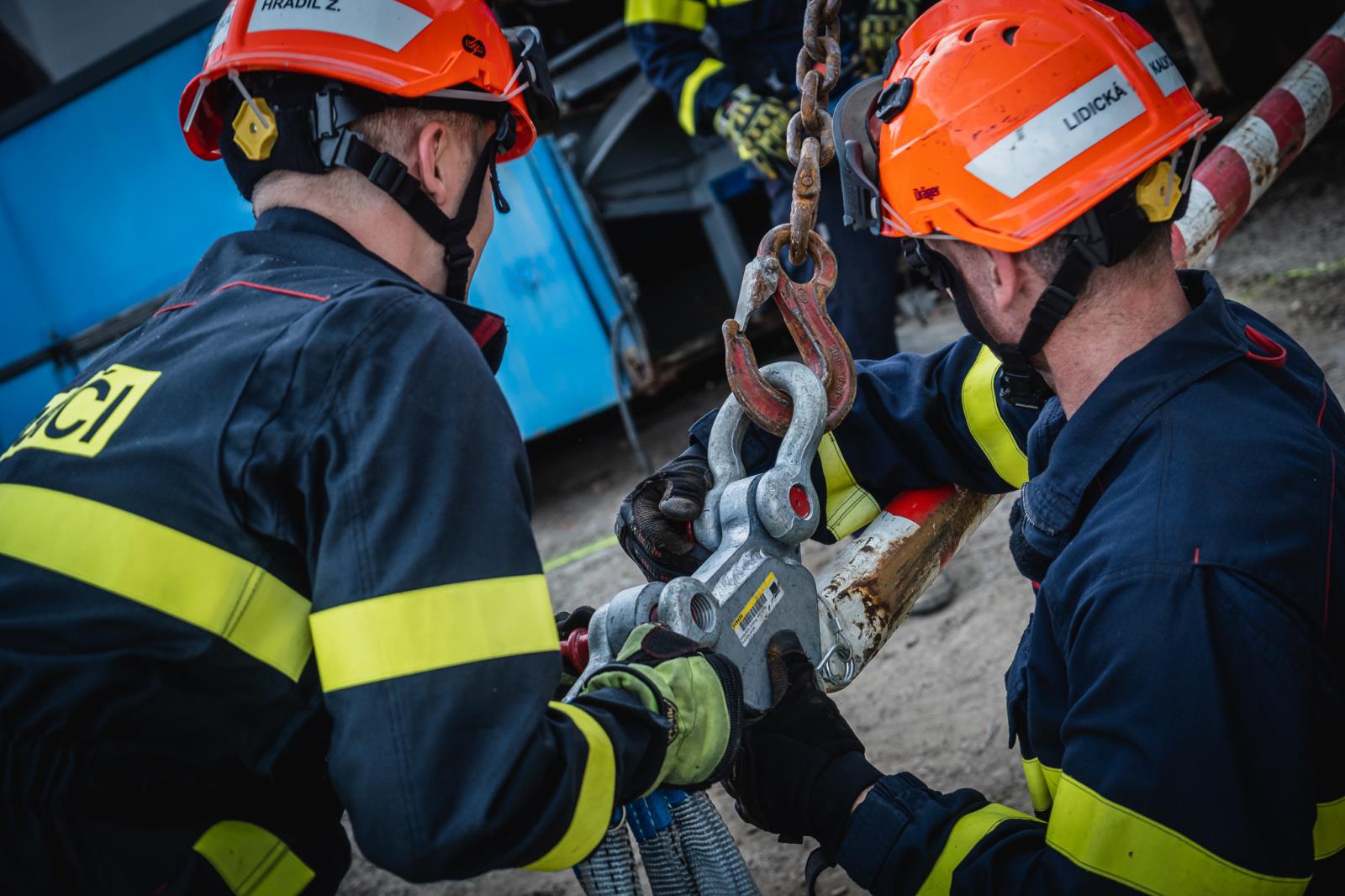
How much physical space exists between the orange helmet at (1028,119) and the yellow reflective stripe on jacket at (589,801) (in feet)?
2.85

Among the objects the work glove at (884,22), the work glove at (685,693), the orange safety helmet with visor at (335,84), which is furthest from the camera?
the work glove at (884,22)

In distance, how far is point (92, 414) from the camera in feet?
4.19

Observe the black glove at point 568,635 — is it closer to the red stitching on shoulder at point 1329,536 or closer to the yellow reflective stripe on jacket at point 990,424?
the yellow reflective stripe on jacket at point 990,424

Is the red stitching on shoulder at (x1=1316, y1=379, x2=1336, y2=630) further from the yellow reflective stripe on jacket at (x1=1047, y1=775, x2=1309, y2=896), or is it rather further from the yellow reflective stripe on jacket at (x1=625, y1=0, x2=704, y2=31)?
the yellow reflective stripe on jacket at (x1=625, y1=0, x2=704, y2=31)

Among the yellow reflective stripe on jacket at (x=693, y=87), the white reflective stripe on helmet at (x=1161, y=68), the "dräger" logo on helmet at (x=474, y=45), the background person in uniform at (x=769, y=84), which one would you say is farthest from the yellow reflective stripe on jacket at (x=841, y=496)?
the yellow reflective stripe on jacket at (x=693, y=87)

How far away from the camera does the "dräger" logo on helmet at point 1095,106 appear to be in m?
1.44

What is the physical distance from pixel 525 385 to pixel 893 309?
2231 millimetres

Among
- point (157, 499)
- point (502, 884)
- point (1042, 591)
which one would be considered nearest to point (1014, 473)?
point (1042, 591)

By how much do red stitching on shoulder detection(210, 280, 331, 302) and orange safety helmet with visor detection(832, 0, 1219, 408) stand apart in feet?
2.90

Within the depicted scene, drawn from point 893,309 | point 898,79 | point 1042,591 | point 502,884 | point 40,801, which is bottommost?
point 502,884

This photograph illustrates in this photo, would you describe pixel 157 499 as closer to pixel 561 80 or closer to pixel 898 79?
pixel 898 79

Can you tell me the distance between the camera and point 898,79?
163cm

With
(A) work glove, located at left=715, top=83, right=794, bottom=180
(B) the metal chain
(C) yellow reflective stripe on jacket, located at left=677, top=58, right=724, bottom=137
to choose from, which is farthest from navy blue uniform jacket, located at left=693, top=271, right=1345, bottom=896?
(C) yellow reflective stripe on jacket, located at left=677, top=58, right=724, bottom=137

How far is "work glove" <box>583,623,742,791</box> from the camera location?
4.50 ft
